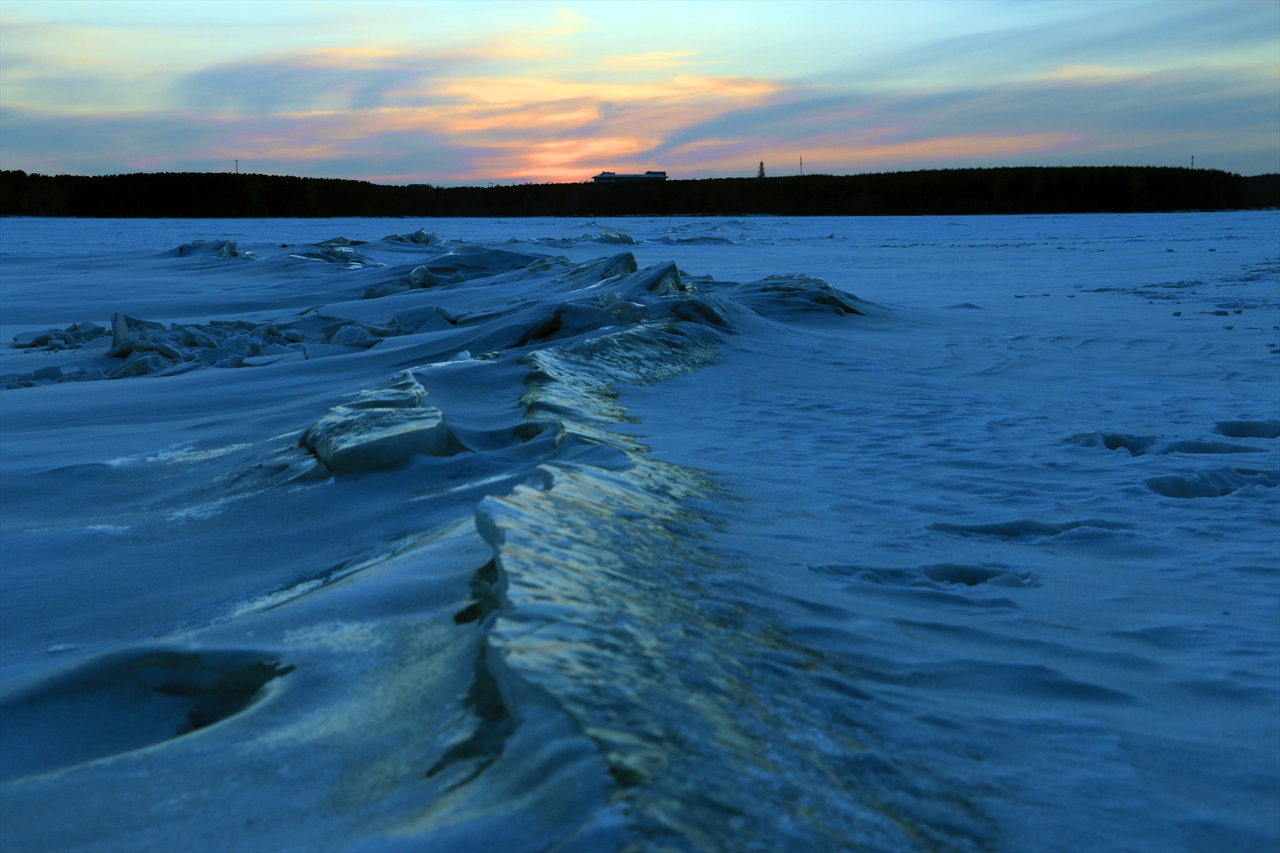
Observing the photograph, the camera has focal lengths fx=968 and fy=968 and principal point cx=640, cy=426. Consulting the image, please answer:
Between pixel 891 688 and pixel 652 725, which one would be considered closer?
pixel 652 725

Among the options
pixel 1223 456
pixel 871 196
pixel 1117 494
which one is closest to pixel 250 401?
pixel 1117 494

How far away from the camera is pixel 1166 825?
1.05 metres

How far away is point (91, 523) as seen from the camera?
2189 millimetres

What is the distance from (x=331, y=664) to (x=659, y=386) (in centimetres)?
254

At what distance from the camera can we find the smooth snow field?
95 cm

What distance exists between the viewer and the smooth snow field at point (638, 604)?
0.95m

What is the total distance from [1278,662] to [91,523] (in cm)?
232

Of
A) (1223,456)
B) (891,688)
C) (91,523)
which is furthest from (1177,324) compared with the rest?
(91,523)

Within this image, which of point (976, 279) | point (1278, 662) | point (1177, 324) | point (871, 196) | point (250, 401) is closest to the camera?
point (1278, 662)

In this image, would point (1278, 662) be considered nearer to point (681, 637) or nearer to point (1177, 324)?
point (681, 637)

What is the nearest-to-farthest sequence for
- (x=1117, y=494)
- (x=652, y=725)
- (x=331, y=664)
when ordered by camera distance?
(x=652, y=725)
(x=331, y=664)
(x=1117, y=494)

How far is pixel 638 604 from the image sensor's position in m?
1.32

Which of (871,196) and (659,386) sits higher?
(871,196)

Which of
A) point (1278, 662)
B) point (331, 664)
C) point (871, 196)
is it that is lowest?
point (1278, 662)
